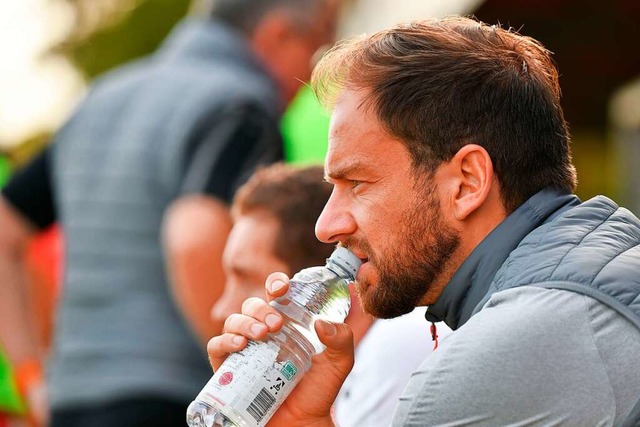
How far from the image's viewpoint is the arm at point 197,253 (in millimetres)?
4605

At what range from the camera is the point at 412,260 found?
255 cm

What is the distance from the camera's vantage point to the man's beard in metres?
2.54

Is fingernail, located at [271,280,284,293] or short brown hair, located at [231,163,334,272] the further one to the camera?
short brown hair, located at [231,163,334,272]

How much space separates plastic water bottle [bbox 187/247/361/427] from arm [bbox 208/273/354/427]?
3cm

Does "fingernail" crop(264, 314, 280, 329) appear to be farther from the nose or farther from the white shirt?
the white shirt

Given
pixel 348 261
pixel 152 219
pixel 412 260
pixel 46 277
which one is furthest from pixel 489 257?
pixel 46 277

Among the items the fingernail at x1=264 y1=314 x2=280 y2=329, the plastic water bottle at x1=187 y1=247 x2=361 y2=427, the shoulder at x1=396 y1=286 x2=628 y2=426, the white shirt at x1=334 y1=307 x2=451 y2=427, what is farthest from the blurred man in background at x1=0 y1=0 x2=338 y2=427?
the shoulder at x1=396 y1=286 x2=628 y2=426

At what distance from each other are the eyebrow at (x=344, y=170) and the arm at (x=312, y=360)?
228 millimetres

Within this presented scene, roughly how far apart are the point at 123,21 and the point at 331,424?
72.5ft

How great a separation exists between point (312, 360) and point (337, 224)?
0.28m

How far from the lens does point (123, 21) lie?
24.2m

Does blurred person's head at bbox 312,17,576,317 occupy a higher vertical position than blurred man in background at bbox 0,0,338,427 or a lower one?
higher

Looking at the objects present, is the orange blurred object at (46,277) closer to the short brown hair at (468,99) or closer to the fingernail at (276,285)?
the fingernail at (276,285)

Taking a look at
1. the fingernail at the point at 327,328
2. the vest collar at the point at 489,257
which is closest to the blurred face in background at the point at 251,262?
the fingernail at the point at 327,328
